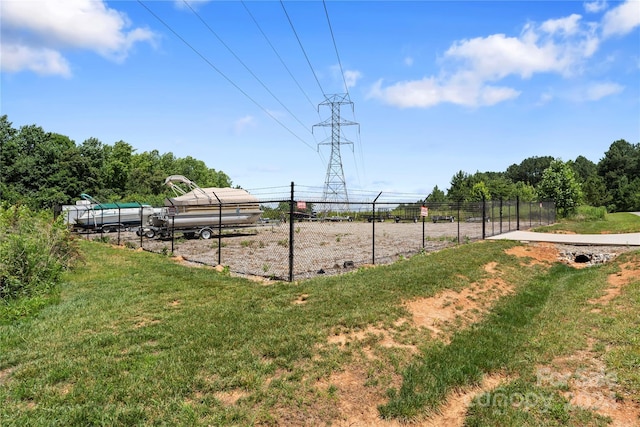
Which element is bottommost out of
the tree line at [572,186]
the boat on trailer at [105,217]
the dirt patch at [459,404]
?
the dirt patch at [459,404]

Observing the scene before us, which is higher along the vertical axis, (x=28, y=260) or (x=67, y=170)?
(x=67, y=170)

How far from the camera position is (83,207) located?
24.3 m

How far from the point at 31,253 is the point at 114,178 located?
182ft

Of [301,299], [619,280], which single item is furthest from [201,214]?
[619,280]

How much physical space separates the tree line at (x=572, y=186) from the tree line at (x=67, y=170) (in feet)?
138

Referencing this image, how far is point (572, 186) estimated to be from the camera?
38.2 meters

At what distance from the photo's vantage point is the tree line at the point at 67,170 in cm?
4634

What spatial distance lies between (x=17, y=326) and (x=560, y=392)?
7.13 m

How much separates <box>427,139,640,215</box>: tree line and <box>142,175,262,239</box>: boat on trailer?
11.4 meters

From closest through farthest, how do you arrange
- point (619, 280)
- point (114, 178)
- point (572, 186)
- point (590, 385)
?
1. point (590, 385)
2. point (619, 280)
3. point (572, 186)
4. point (114, 178)

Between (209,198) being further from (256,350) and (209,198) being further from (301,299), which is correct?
(256,350)

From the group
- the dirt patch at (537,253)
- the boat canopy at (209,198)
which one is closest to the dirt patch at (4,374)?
the dirt patch at (537,253)

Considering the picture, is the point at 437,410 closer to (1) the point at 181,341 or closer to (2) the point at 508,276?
(1) the point at 181,341

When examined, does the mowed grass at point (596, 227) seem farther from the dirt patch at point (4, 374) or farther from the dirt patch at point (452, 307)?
the dirt patch at point (4, 374)
